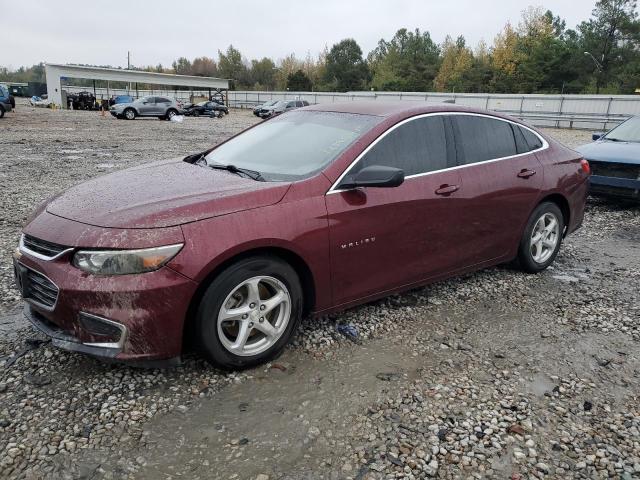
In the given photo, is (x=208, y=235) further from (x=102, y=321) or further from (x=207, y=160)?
(x=207, y=160)

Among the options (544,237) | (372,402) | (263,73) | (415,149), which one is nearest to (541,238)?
(544,237)

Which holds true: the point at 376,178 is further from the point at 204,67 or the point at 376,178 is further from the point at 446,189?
the point at 204,67

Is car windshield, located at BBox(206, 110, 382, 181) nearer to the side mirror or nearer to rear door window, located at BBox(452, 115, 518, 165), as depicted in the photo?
the side mirror

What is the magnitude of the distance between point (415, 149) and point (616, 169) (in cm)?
550

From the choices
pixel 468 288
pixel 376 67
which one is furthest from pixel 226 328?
pixel 376 67

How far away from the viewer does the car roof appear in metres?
4.01

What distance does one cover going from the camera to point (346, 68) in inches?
3597

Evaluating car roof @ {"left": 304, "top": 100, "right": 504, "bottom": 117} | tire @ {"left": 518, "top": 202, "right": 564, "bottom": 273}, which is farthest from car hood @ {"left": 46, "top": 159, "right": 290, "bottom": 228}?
tire @ {"left": 518, "top": 202, "right": 564, "bottom": 273}

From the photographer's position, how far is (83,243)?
279 centimetres

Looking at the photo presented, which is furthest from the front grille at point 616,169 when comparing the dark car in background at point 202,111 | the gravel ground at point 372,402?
the dark car in background at point 202,111

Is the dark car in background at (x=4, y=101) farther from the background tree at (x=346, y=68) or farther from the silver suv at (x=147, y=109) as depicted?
the background tree at (x=346, y=68)

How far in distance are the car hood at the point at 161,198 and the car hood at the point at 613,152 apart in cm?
→ 666

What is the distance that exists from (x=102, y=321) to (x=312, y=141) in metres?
1.93

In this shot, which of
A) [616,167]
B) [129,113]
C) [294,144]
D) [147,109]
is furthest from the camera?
[147,109]
